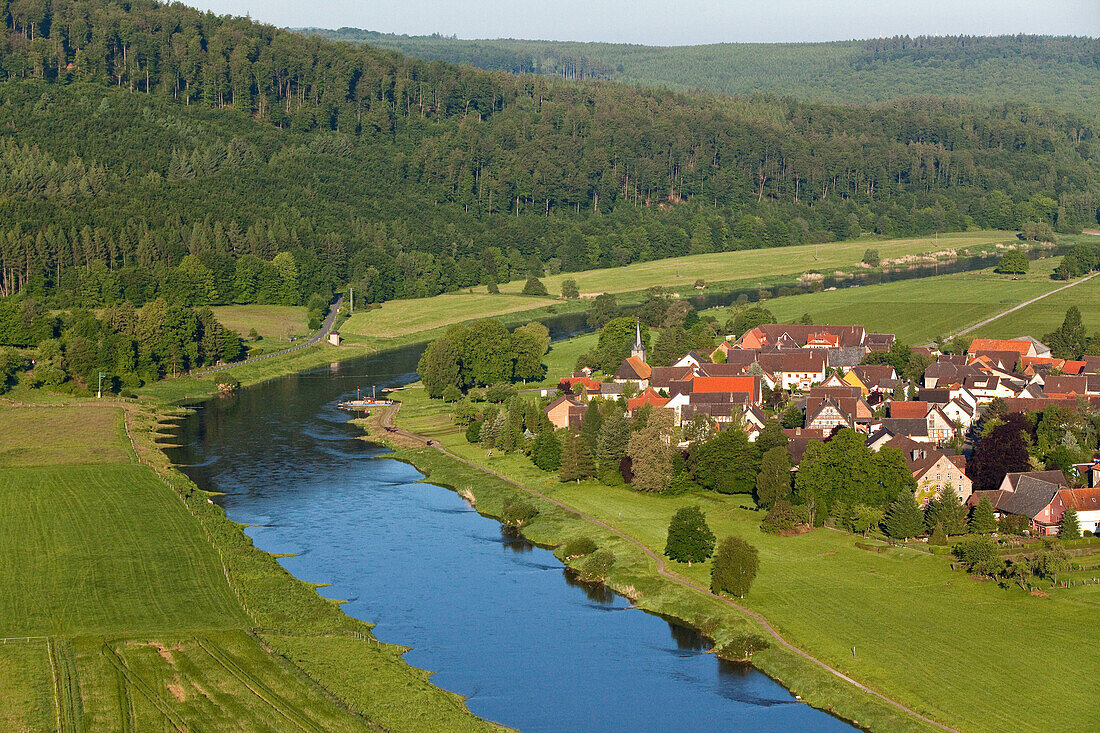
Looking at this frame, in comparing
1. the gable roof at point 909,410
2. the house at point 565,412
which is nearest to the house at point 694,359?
the house at point 565,412

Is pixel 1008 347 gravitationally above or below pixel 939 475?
above

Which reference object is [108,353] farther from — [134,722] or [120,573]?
[134,722]

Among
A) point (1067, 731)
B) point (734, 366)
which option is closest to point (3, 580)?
point (1067, 731)

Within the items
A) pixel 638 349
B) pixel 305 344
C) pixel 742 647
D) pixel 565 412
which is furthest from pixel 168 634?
pixel 305 344

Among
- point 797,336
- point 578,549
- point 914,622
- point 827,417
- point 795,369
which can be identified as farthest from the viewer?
point 797,336

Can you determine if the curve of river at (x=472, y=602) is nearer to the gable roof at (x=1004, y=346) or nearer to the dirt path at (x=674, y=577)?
the dirt path at (x=674, y=577)

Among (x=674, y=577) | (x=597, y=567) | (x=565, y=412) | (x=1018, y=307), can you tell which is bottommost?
(x=597, y=567)

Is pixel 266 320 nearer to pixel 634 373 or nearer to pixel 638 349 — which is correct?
pixel 638 349
